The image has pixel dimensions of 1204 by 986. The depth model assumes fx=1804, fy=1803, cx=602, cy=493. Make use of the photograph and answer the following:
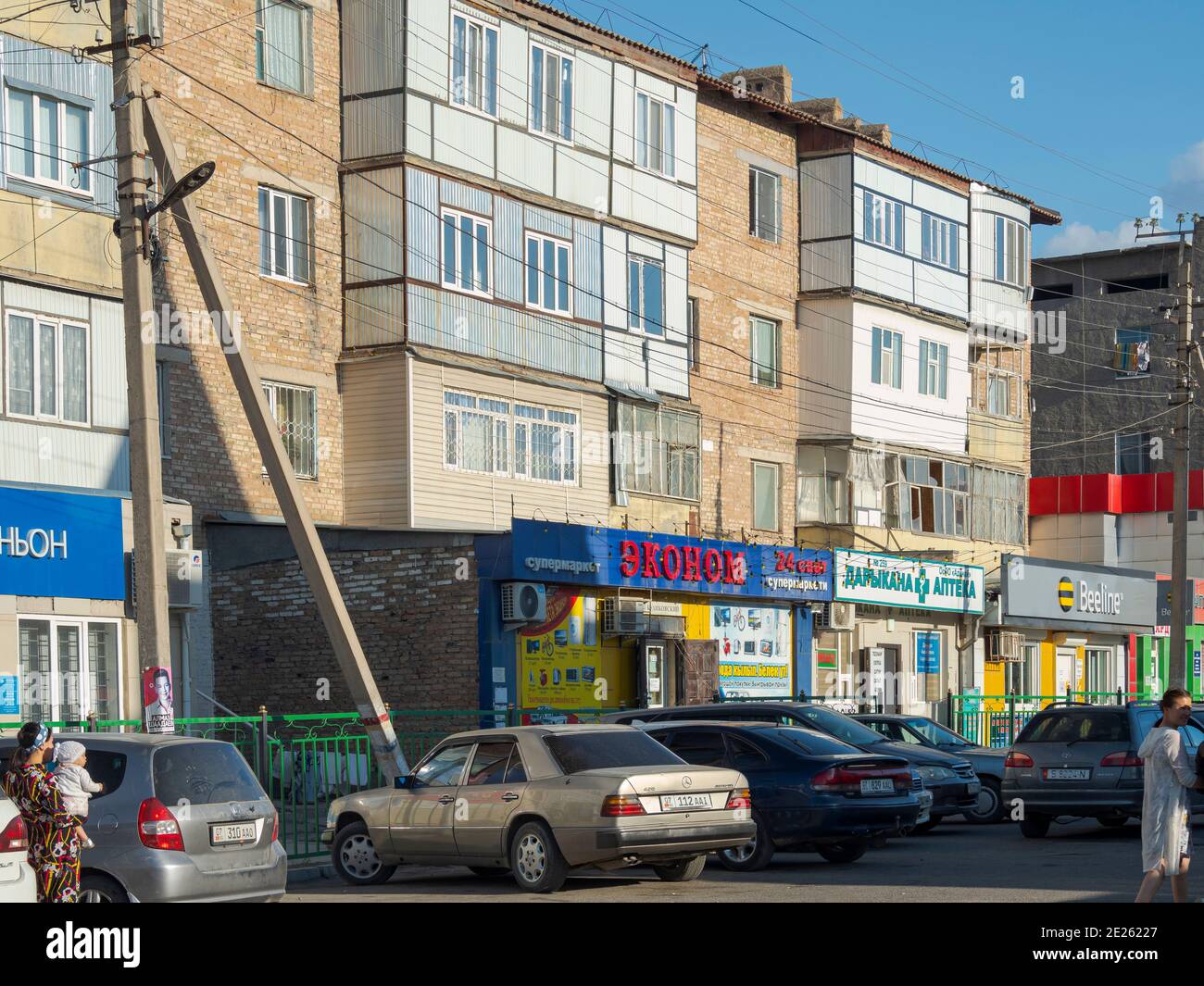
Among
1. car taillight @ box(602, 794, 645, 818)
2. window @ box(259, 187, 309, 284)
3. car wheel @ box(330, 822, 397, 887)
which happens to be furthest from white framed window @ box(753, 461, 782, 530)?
car taillight @ box(602, 794, 645, 818)

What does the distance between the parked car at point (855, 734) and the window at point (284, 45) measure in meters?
13.2

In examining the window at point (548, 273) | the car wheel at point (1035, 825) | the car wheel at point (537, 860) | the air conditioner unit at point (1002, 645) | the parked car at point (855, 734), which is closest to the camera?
the car wheel at point (537, 860)

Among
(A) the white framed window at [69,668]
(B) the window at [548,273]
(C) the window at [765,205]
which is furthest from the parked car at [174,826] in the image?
(C) the window at [765,205]

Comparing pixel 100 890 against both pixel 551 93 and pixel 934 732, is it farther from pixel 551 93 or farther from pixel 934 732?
pixel 551 93

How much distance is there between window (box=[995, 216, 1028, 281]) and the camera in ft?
145

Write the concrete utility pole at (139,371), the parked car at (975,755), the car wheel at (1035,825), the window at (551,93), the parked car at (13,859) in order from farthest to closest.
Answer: the window at (551,93) < the parked car at (975,755) < the car wheel at (1035,825) < the concrete utility pole at (139,371) < the parked car at (13,859)

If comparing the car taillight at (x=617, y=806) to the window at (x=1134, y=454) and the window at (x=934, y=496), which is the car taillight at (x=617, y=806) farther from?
the window at (x=1134, y=454)

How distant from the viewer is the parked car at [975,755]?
944 inches

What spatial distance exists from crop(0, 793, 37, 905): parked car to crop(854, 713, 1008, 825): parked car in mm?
14535

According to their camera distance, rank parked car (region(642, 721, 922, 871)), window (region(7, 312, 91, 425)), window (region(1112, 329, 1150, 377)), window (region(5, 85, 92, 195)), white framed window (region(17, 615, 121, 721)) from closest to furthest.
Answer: parked car (region(642, 721, 922, 871))
white framed window (region(17, 615, 121, 721))
window (region(7, 312, 91, 425))
window (region(5, 85, 92, 195))
window (region(1112, 329, 1150, 377))

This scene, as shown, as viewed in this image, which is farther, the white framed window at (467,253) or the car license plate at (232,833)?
the white framed window at (467,253)

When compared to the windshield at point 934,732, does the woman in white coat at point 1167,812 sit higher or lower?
higher

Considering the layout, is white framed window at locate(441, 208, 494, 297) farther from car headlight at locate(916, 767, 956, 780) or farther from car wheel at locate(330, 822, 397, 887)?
car wheel at locate(330, 822, 397, 887)
